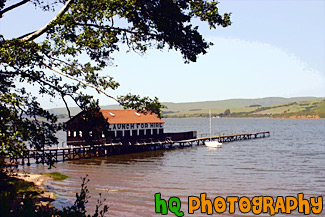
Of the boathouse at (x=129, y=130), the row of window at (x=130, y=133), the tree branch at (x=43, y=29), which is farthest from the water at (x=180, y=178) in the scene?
the tree branch at (x=43, y=29)

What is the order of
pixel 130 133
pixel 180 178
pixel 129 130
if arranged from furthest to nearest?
pixel 130 133, pixel 129 130, pixel 180 178

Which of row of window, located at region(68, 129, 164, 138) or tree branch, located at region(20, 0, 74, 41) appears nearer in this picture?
tree branch, located at region(20, 0, 74, 41)

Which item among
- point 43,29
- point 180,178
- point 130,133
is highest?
point 43,29

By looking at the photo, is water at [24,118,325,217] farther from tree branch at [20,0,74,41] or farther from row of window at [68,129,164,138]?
tree branch at [20,0,74,41]

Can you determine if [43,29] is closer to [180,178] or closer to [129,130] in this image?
[180,178]

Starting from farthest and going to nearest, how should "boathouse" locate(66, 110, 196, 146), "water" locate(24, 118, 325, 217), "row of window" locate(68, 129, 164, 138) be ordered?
"boathouse" locate(66, 110, 196, 146)
"row of window" locate(68, 129, 164, 138)
"water" locate(24, 118, 325, 217)

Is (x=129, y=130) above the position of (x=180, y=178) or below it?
above

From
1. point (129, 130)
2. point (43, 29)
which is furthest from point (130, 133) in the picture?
point (43, 29)

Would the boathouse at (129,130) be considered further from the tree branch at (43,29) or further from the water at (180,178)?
the tree branch at (43,29)

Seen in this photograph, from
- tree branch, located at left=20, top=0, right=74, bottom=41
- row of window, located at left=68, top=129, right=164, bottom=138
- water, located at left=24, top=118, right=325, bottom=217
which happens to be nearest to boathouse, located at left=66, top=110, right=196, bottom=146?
row of window, located at left=68, top=129, right=164, bottom=138

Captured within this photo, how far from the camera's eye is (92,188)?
33.6 m

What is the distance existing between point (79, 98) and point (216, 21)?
604cm

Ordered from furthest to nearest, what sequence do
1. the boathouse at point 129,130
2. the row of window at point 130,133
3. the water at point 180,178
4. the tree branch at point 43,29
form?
the boathouse at point 129,130 < the row of window at point 130,133 < the water at point 180,178 < the tree branch at point 43,29

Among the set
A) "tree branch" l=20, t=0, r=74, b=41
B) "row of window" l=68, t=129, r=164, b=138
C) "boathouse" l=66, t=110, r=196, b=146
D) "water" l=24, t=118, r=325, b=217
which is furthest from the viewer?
"boathouse" l=66, t=110, r=196, b=146
